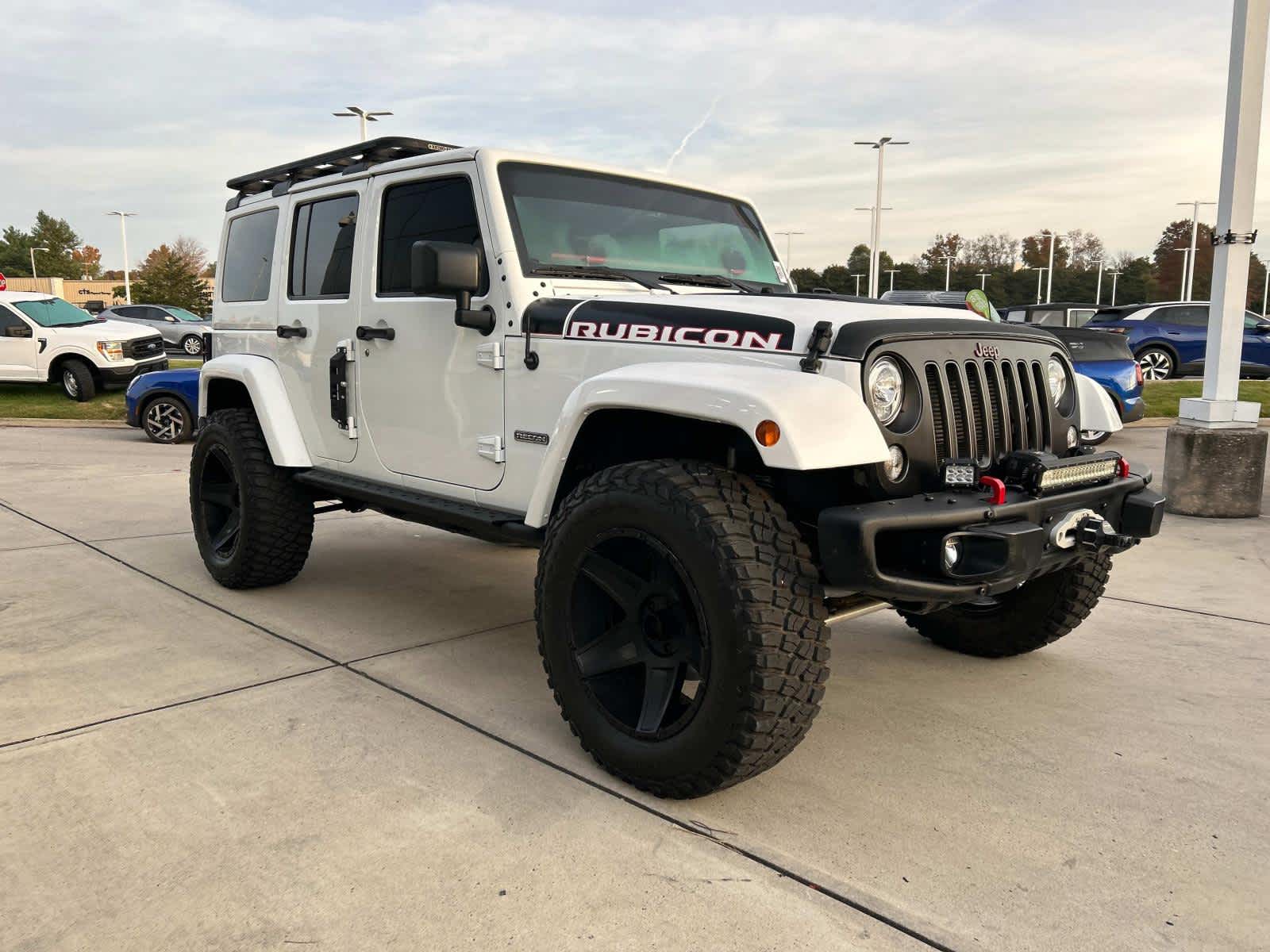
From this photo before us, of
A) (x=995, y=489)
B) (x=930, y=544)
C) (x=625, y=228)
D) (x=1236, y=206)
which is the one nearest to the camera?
(x=930, y=544)

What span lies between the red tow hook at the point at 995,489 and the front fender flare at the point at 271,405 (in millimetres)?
3130

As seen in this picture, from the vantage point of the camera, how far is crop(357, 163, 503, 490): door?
367 cm

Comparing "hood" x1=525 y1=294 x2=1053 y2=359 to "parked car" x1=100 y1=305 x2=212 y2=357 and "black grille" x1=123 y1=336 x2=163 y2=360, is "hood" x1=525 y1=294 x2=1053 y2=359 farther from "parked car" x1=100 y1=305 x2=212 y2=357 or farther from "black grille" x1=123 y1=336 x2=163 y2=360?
"parked car" x1=100 y1=305 x2=212 y2=357

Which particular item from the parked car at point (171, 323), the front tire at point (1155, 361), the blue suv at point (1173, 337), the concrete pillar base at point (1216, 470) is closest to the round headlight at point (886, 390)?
the concrete pillar base at point (1216, 470)

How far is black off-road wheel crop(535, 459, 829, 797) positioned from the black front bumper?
0.16 meters

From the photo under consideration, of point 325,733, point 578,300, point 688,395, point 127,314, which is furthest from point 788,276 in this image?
point 127,314

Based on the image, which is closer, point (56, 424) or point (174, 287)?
point (56, 424)

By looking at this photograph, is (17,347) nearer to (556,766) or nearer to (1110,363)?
(556,766)

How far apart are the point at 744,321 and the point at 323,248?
2.53m

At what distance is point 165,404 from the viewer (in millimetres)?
11312

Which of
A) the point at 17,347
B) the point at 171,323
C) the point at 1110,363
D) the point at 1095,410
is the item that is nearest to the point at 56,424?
the point at 17,347

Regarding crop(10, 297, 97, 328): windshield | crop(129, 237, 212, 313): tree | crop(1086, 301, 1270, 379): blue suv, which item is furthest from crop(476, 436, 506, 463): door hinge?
crop(129, 237, 212, 313): tree

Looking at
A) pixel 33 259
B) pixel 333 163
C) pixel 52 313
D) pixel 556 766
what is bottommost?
pixel 556 766

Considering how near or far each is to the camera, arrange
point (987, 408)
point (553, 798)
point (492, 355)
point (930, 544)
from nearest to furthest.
→ 1. point (930, 544)
2. point (553, 798)
3. point (987, 408)
4. point (492, 355)
